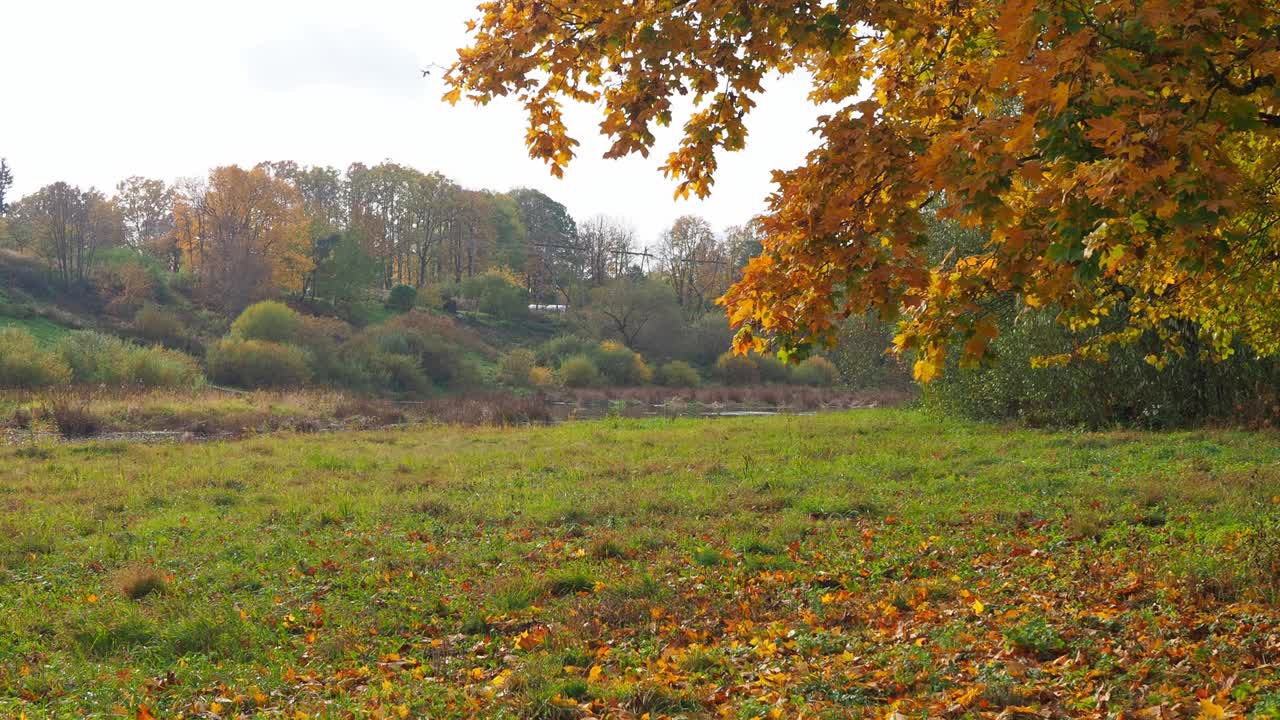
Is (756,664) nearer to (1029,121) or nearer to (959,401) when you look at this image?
(1029,121)

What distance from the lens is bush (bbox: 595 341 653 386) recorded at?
174ft

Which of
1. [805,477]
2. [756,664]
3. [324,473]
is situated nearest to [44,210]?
[324,473]

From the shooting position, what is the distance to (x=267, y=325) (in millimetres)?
44031

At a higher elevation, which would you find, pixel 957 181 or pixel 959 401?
pixel 957 181

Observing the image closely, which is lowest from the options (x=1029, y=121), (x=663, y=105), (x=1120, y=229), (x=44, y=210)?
(x=1120, y=229)

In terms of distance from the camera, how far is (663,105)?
6293 mm

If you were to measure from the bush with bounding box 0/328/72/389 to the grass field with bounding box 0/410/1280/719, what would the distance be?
1992 cm

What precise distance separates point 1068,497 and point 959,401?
492 inches

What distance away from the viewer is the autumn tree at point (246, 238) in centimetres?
5475

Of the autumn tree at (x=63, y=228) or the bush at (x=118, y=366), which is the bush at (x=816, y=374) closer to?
the bush at (x=118, y=366)

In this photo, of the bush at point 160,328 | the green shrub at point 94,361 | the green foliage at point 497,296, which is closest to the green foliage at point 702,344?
the green foliage at point 497,296

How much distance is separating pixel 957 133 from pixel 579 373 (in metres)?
46.8

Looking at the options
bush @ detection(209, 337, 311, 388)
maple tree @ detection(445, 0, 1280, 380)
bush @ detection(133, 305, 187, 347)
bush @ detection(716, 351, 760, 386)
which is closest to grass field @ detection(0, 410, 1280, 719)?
maple tree @ detection(445, 0, 1280, 380)

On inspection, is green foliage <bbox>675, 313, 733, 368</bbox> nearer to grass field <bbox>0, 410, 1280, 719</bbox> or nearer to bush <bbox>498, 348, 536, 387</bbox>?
bush <bbox>498, 348, 536, 387</bbox>
